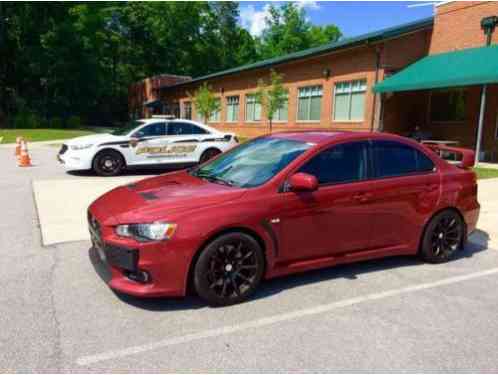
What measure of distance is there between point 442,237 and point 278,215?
239 cm

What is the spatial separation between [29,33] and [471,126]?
41186 mm

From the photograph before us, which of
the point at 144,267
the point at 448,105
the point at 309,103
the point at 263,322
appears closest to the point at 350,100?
the point at 309,103

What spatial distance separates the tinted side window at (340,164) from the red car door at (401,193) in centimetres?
18

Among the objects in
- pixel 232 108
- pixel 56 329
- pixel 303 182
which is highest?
pixel 232 108

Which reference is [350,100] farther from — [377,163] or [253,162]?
[253,162]

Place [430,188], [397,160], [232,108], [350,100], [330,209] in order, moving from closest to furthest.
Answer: [330,209] → [397,160] → [430,188] → [350,100] → [232,108]

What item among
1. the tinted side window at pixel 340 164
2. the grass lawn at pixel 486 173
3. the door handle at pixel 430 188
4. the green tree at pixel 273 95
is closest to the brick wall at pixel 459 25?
the grass lawn at pixel 486 173

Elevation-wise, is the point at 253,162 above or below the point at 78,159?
above

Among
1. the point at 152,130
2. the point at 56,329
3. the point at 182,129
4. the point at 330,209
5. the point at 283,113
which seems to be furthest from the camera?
the point at 283,113

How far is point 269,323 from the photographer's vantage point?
11.6ft

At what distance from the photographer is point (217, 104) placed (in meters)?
30.8

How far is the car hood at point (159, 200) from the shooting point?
368cm

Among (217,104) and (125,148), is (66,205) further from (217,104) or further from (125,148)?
(217,104)

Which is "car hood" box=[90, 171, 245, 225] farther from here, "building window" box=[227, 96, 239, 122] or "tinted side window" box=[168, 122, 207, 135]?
"building window" box=[227, 96, 239, 122]
